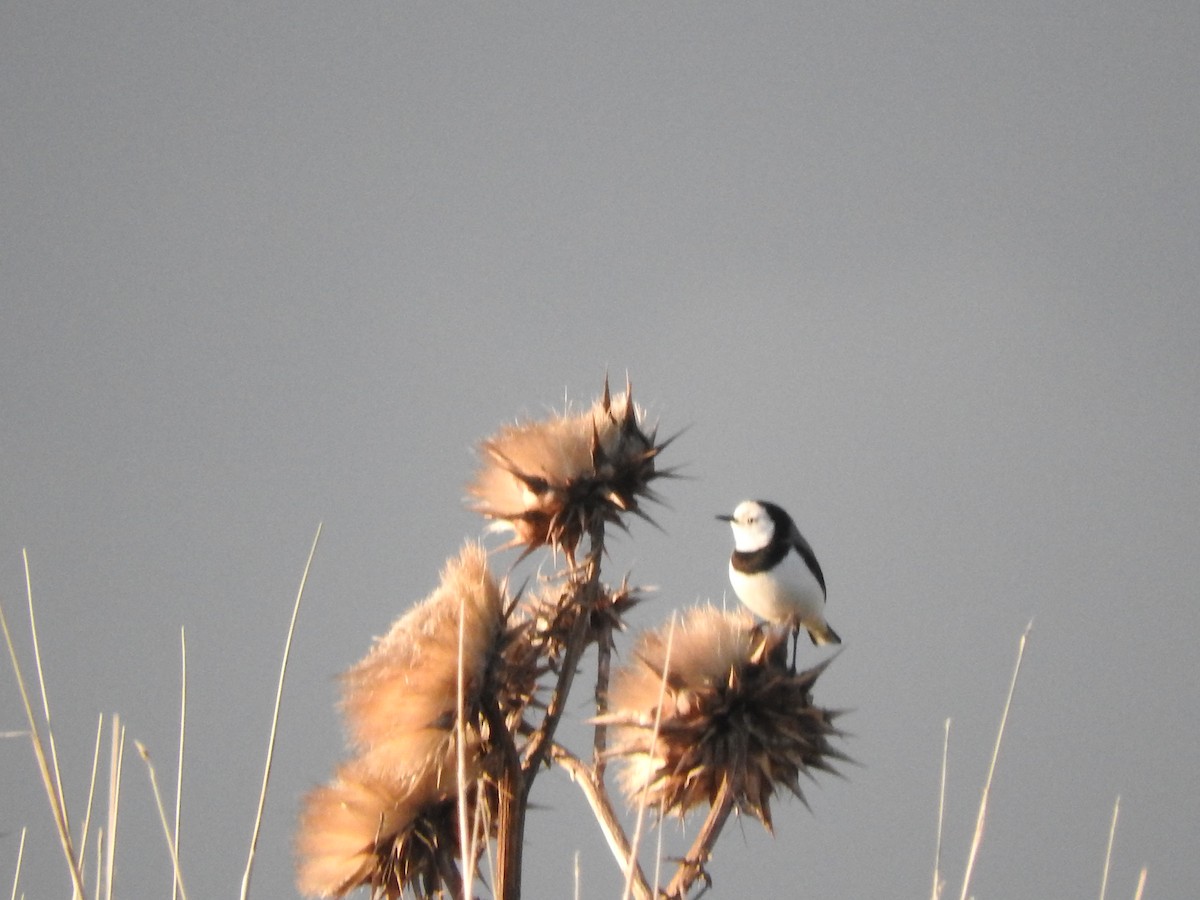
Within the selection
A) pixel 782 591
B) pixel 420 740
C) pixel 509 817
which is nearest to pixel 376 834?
pixel 420 740

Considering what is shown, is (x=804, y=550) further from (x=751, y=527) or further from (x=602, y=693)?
(x=602, y=693)

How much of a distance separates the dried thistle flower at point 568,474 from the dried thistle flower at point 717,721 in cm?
27

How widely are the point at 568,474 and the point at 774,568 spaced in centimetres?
101

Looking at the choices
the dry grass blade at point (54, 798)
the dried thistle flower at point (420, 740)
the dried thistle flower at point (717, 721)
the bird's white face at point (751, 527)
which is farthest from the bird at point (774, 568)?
the dry grass blade at point (54, 798)

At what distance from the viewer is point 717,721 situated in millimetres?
2430

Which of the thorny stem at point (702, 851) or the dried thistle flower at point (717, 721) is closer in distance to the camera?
the thorny stem at point (702, 851)

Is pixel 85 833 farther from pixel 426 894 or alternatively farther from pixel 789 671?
pixel 789 671

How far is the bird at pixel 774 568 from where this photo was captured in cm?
331

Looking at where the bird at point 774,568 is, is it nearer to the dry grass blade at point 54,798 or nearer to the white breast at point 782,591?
the white breast at point 782,591

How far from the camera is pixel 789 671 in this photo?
2.51 m

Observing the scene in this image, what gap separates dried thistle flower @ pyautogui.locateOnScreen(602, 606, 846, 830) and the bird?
2.19 ft

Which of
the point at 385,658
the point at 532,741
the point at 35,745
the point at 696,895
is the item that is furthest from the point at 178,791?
the point at 696,895

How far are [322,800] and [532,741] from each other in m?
0.38

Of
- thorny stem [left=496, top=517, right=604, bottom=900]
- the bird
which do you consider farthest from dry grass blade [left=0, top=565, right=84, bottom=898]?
the bird
